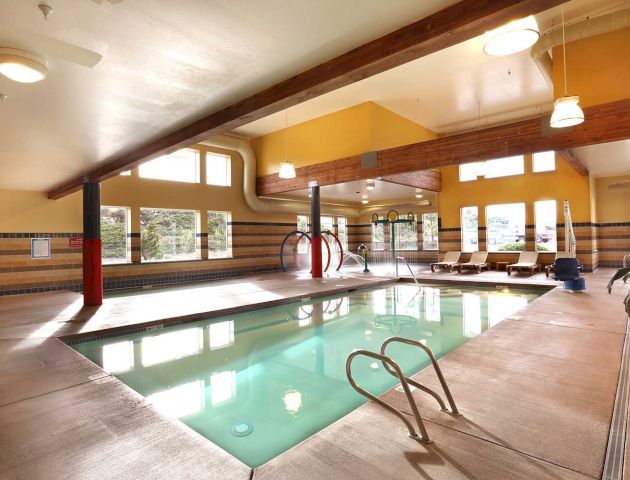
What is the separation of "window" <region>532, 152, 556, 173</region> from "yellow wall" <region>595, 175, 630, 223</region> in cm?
193

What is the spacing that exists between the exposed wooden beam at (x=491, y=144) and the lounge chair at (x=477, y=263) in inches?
182

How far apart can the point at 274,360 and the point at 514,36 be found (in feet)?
13.1

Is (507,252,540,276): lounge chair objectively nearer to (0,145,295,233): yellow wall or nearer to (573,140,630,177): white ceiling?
(573,140,630,177): white ceiling

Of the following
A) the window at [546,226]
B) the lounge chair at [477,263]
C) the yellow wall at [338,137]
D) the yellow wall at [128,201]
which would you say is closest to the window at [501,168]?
the window at [546,226]

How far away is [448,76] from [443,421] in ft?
25.4

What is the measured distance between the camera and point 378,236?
56.1ft

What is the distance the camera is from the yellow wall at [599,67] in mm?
6293

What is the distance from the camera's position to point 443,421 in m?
2.28

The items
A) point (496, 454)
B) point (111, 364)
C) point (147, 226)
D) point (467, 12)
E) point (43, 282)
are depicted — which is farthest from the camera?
point (147, 226)

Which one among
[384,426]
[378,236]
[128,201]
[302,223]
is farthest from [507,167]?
[384,426]

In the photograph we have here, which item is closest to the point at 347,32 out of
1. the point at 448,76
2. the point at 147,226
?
the point at 448,76

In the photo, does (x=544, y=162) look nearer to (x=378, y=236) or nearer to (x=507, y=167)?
(x=507, y=167)

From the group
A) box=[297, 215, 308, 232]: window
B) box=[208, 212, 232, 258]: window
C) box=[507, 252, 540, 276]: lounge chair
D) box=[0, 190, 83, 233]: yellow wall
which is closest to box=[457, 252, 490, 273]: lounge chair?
box=[507, 252, 540, 276]: lounge chair

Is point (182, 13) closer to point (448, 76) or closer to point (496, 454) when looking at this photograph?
point (496, 454)
